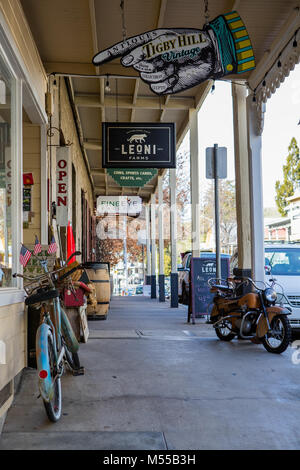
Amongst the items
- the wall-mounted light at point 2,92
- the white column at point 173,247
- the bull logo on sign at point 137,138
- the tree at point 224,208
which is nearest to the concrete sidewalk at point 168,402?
the wall-mounted light at point 2,92

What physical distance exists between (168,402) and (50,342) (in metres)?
1.06

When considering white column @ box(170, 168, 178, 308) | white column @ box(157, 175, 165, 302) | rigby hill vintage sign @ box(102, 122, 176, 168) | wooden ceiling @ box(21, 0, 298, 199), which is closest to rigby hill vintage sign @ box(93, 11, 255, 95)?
wooden ceiling @ box(21, 0, 298, 199)

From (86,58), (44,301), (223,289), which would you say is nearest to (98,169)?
(86,58)

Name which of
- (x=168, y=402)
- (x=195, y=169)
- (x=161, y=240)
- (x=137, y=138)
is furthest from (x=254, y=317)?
(x=161, y=240)

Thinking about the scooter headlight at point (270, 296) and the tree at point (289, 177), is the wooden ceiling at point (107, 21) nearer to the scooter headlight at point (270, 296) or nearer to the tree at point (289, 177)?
the scooter headlight at point (270, 296)

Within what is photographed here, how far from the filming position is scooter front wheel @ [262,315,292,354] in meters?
5.53

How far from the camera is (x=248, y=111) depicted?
23.7 ft

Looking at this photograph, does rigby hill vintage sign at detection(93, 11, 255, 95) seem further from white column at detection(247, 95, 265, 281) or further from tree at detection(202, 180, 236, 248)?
tree at detection(202, 180, 236, 248)

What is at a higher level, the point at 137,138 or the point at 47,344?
the point at 137,138

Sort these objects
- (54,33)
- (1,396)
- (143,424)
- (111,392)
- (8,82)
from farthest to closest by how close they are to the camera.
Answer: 1. (54,33)
2. (8,82)
3. (111,392)
4. (1,396)
5. (143,424)

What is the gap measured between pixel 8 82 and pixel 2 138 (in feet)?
1.93

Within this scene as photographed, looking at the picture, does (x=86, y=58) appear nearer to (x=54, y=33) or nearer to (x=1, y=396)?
(x=54, y=33)

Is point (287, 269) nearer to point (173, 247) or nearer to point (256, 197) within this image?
point (256, 197)

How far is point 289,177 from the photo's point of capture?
40812mm
